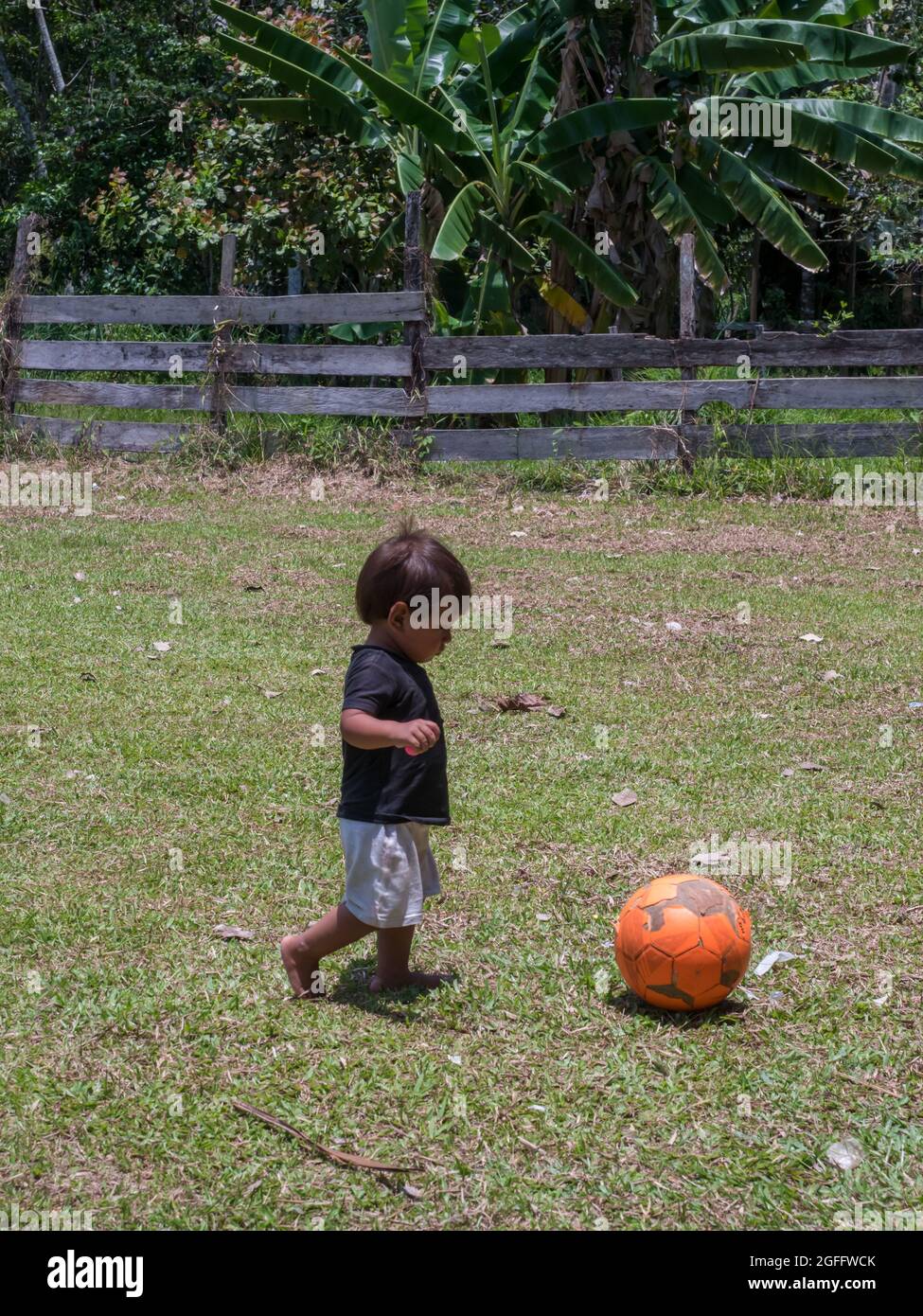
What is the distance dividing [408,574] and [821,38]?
12158 mm

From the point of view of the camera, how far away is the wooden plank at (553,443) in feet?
41.2

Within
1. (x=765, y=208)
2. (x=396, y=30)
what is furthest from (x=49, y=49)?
(x=765, y=208)

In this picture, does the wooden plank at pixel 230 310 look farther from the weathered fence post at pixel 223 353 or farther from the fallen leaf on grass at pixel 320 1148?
the fallen leaf on grass at pixel 320 1148

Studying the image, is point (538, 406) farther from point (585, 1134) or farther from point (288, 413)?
point (585, 1134)

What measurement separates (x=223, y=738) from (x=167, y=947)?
2.08 metres

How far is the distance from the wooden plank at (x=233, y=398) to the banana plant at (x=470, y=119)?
157 centimetres

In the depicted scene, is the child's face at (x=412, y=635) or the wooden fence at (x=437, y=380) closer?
the child's face at (x=412, y=635)

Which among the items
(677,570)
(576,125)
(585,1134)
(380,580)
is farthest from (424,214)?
(585,1134)

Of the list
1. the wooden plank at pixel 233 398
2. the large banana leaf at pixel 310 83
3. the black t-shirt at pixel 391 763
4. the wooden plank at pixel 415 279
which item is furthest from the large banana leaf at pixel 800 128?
the black t-shirt at pixel 391 763

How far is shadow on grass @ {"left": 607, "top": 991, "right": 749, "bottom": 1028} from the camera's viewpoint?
12.3 ft

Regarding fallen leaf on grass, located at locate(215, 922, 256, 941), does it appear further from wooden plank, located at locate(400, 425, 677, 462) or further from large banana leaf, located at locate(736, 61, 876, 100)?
large banana leaf, located at locate(736, 61, 876, 100)

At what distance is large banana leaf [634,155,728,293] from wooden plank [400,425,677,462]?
8.54 feet

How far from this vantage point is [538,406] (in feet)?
42.2

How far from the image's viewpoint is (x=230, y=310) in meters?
13.5
